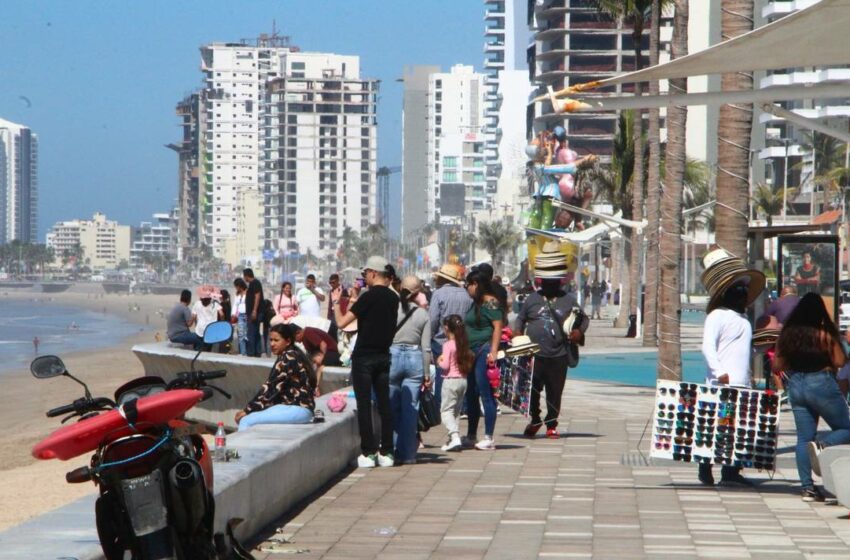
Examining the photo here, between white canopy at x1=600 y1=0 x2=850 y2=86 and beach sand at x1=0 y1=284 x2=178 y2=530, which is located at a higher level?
white canopy at x1=600 y1=0 x2=850 y2=86

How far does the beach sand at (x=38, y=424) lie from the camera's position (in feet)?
48.0

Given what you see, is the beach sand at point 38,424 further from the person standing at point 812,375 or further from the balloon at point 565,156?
the balloon at point 565,156

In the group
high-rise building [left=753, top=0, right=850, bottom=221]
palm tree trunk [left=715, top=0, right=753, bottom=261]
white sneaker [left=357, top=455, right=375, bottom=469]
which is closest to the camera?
white sneaker [left=357, top=455, right=375, bottom=469]

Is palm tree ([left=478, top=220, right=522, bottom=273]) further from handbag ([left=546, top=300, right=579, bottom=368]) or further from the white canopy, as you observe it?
the white canopy

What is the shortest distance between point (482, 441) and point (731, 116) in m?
4.21

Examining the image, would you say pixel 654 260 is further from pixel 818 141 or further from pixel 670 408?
pixel 818 141

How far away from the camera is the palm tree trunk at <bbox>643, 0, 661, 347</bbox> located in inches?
1175

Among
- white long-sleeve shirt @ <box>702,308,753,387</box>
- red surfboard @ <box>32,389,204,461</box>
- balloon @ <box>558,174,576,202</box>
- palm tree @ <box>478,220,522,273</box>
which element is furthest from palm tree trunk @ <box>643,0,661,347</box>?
palm tree @ <box>478,220,522,273</box>

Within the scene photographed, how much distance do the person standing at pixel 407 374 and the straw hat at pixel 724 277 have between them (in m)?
2.32

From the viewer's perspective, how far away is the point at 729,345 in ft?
35.5

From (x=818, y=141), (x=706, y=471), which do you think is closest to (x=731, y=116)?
(x=706, y=471)

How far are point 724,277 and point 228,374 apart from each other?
9.04 meters

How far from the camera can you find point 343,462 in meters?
11.6

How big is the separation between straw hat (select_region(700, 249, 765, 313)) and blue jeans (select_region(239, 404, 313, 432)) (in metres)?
3.16
